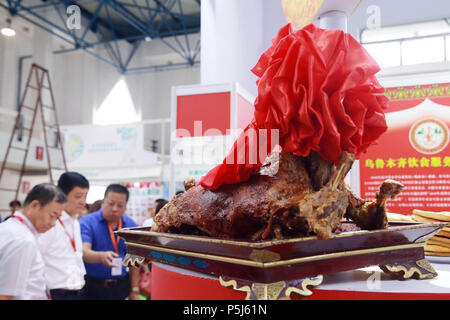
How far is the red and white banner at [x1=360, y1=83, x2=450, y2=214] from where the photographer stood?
206 centimetres

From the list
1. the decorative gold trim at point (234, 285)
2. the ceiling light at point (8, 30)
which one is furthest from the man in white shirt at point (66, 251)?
the ceiling light at point (8, 30)

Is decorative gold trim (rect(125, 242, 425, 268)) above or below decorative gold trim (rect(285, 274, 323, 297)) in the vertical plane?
above

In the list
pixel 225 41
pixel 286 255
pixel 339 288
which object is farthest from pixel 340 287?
pixel 225 41

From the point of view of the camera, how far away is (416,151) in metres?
2.11

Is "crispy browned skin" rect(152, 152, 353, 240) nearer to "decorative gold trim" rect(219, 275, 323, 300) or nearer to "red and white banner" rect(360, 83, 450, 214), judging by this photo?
"decorative gold trim" rect(219, 275, 323, 300)

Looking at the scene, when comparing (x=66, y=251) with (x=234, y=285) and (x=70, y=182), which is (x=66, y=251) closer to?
(x=70, y=182)

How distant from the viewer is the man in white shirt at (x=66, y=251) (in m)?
2.59

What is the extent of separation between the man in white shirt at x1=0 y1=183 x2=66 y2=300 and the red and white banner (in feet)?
5.82

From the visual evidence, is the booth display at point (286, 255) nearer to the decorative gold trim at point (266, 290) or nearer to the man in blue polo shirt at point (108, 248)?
the decorative gold trim at point (266, 290)

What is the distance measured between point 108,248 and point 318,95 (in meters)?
2.63

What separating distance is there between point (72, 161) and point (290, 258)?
5.53 metres

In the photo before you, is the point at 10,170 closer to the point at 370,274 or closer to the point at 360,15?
the point at 360,15

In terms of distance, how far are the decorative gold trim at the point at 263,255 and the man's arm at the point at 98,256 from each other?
2.19 meters

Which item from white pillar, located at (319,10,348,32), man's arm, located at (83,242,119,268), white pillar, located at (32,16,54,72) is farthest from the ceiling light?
white pillar, located at (319,10,348,32)
